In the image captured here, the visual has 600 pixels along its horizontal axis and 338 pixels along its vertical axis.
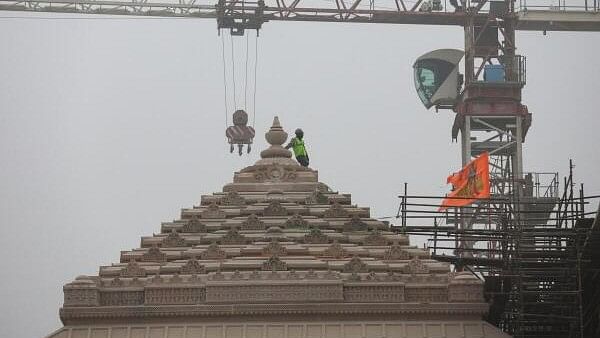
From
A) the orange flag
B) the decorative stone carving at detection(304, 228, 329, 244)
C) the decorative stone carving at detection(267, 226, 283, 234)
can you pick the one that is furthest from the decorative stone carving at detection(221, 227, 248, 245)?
the orange flag

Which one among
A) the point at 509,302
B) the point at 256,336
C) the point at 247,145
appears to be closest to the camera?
the point at 256,336

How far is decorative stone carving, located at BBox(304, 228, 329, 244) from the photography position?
62.7 m

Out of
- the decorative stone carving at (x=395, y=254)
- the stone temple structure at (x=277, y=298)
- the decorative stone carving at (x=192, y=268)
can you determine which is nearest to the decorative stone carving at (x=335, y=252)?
the stone temple structure at (x=277, y=298)

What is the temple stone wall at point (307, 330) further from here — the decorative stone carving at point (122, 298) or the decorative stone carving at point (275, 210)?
the decorative stone carving at point (275, 210)

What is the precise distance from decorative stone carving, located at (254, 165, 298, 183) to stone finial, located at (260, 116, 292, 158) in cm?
120

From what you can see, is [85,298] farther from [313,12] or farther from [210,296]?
[313,12]

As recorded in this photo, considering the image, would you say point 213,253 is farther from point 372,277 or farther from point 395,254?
point 395,254

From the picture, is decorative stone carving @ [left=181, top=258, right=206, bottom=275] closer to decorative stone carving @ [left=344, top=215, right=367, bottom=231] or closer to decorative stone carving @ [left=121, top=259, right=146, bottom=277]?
decorative stone carving @ [left=121, top=259, right=146, bottom=277]

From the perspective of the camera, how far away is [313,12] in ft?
368

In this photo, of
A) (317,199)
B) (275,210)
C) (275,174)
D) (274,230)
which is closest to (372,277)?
(274,230)

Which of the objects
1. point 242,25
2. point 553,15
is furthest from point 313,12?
point 553,15

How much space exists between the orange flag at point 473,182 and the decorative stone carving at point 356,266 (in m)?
10.5

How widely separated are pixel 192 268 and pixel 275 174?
789 centimetres

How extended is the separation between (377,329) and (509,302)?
20.0ft
